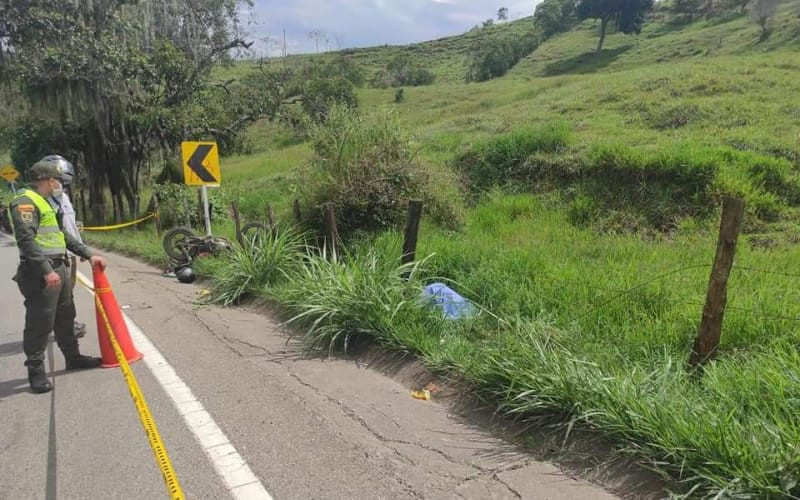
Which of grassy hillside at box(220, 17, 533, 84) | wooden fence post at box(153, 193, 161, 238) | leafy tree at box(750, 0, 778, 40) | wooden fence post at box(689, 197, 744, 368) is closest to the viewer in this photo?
wooden fence post at box(689, 197, 744, 368)

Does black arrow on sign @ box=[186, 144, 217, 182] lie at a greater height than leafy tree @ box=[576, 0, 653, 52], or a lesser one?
lesser

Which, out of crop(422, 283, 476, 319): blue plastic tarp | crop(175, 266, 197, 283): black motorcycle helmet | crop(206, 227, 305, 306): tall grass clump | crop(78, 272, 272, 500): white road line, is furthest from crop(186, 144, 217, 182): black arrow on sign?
crop(422, 283, 476, 319): blue plastic tarp

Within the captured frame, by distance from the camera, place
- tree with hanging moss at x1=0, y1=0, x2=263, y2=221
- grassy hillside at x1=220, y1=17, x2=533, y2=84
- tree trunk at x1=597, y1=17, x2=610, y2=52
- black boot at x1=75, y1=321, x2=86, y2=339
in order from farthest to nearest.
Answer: grassy hillside at x1=220, y1=17, x2=533, y2=84 → tree trunk at x1=597, y1=17, x2=610, y2=52 → tree with hanging moss at x1=0, y1=0, x2=263, y2=221 → black boot at x1=75, y1=321, x2=86, y2=339

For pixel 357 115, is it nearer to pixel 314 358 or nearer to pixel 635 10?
pixel 314 358

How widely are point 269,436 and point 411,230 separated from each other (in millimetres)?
3123

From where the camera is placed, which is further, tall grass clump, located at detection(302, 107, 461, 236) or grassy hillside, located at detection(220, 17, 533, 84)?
grassy hillside, located at detection(220, 17, 533, 84)

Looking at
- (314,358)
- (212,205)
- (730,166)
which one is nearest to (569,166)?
(730,166)

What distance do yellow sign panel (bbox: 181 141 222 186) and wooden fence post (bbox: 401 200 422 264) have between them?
19.0 ft

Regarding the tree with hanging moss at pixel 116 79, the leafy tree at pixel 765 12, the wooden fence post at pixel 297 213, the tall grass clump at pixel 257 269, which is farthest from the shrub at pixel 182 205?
the leafy tree at pixel 765 12

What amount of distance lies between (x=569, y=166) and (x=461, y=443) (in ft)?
28.7

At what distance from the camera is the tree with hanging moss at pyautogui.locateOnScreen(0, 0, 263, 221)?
19.6 m

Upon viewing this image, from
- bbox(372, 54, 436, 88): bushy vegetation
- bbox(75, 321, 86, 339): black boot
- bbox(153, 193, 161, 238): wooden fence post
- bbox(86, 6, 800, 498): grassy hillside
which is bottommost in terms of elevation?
bbox(153, 193, 161, 238): wooden fence post

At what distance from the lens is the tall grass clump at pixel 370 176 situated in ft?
29.7

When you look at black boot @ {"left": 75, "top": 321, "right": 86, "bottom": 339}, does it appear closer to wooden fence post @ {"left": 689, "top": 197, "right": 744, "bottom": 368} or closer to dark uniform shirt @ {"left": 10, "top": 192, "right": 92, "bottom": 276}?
dark uniform shirt @ {"left": 10, "top": 192, "right": 92, "bottom": 276}
